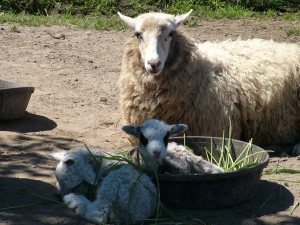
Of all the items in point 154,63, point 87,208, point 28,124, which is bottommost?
point 28,124

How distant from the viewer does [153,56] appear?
6.53 m

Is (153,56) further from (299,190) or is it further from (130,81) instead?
(299,190)

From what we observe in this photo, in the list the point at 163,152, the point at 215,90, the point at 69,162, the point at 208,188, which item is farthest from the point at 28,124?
→ the point at 208,188

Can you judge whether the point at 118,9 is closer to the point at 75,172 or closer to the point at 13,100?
the point at 13,100

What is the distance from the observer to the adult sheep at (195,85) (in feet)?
22.4

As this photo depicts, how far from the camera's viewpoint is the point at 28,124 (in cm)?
759

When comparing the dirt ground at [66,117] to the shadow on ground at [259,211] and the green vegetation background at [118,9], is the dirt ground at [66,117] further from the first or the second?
the green vegetation background at [118,9]

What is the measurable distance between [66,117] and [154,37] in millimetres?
1828

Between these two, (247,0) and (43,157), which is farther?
(247,0)

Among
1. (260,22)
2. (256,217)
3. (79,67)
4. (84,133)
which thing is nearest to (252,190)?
(256,217)

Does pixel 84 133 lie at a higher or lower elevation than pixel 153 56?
lower

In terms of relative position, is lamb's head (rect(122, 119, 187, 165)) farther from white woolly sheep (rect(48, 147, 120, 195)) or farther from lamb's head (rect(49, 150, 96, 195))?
lamb's head (rect(49, 150, 96, 195))

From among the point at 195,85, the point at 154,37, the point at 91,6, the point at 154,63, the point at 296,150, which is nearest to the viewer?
the point at 154,63

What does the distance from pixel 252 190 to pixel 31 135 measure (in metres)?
2.75
